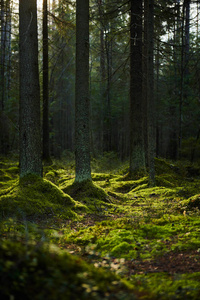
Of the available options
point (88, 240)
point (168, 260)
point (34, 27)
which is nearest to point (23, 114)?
point (34, 27)

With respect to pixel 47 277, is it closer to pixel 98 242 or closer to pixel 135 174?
pixel 98 242

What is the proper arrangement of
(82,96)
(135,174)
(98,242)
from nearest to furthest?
(98,242) → (82,96) → (135,174)

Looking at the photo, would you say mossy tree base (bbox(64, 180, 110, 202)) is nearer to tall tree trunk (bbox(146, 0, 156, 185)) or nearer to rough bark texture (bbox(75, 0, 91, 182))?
rough bark texture (bbox(75, 0, 91, 182))

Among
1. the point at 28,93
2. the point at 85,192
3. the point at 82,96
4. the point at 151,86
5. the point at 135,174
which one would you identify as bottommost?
the point at 85,192

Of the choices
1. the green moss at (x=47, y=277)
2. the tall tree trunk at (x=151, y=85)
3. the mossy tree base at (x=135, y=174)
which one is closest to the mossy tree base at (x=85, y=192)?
the tall tree trunk at (x=151, y=85)

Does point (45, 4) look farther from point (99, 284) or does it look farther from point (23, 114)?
point (99, 284)

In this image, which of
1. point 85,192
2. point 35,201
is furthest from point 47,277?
point 85,192

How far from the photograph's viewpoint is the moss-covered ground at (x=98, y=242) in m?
1.72

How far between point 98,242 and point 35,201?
8.84 feet

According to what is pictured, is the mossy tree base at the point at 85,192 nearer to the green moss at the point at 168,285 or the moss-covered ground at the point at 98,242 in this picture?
the moss-covered ground at the point at 98,242

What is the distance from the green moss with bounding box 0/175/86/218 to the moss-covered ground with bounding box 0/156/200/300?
0.02m

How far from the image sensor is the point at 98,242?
4680 millimetres

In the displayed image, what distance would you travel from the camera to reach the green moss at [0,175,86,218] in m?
6.28

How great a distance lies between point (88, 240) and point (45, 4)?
590 inches
